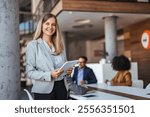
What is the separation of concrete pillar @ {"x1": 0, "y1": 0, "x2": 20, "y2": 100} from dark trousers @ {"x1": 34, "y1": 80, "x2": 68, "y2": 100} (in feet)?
0.65

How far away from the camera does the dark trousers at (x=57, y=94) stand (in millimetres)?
1584

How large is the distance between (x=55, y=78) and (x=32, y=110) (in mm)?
249

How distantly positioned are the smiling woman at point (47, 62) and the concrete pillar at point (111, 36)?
618 cm

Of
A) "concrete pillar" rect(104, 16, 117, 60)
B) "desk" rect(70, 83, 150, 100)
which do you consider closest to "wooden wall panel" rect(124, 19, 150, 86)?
"concrete pillar" rect(104, 16, 117, 60)

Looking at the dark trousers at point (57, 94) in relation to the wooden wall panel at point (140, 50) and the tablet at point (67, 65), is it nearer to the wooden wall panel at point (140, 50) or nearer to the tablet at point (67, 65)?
the tablet at point (67, 65)

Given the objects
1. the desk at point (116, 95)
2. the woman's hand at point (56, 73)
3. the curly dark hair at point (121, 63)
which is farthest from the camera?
the curly dark hair at point (121, 63)

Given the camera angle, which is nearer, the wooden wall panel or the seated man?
the seated man

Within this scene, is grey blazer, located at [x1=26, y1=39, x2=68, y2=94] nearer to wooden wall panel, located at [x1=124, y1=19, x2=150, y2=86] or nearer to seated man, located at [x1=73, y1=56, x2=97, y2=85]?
seated man, located at [x1=73, y1=56, x2=97, y2=85]

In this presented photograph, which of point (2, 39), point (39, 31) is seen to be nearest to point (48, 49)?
point (39, 31)

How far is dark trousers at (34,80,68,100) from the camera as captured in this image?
1.58m

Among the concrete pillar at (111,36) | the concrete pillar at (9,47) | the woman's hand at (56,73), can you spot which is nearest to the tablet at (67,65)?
the woman's hand at (56,73)

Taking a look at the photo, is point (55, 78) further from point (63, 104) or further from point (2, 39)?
point (2, 39)

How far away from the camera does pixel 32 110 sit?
1.39 meters

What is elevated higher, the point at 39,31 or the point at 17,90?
the point at 39,31
